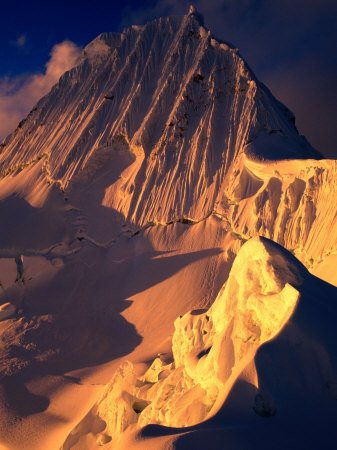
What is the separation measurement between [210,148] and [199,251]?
9.50 ft

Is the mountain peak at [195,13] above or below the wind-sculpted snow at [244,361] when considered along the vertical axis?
above

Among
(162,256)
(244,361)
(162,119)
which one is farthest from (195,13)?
(244,361)

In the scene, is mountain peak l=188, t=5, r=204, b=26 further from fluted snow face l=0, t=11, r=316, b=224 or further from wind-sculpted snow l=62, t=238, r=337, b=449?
wind-sculpted snow l=62, t=238, r=337, b=449

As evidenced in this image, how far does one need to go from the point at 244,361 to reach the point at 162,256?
250 inches

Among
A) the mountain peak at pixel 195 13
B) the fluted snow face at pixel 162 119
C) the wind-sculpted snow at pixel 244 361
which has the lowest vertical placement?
the wind-sculpted snow at pixel 244 361

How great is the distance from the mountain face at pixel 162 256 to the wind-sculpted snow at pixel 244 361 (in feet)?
0.05

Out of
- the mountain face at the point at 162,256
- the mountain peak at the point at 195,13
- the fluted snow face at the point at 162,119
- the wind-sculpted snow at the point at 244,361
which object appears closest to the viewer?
the wind-sculpted snow at the point at 244,361

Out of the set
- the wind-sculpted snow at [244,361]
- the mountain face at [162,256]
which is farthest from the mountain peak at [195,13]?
the wind-sculpted snow at [244,361]

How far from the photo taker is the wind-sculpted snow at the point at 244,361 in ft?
7.23

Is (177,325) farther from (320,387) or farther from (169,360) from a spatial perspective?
(320,387)

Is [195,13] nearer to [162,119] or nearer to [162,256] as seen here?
[162,119]

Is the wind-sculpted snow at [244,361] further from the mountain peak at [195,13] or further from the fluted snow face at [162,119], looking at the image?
the mountain peak at [195,13]

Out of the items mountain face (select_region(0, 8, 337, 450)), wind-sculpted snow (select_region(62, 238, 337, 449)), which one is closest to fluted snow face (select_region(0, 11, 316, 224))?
mountain face (select_region(0, 8, 337, 450))

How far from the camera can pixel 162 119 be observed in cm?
1080
